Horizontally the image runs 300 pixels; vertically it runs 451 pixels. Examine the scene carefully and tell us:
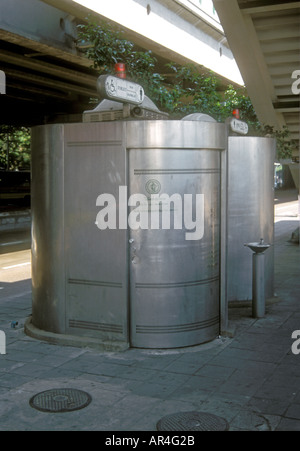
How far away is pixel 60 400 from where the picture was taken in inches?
198

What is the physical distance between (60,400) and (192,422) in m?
1.23

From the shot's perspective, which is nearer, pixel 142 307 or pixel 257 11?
pixel 142 307

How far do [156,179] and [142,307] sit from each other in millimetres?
1499

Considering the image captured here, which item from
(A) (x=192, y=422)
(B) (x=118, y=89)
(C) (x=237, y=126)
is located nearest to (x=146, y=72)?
(C) (x=237, y=126)

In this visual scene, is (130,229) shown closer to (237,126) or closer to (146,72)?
(237,126)

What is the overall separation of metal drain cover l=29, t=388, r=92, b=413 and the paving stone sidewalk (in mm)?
70

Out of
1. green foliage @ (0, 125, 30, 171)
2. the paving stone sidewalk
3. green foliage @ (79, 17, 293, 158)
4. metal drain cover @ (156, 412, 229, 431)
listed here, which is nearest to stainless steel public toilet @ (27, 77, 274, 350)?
the paving stone sidewalk

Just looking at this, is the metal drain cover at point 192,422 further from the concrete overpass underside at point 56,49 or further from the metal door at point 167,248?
the concrete overpass underside at point 56,49

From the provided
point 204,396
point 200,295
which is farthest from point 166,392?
point 200,295

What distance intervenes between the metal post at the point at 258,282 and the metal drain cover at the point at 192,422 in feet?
11.2

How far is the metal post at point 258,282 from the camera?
7.90 metres

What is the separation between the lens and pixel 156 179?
21.1 feet

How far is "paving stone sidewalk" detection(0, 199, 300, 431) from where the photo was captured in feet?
15.3
